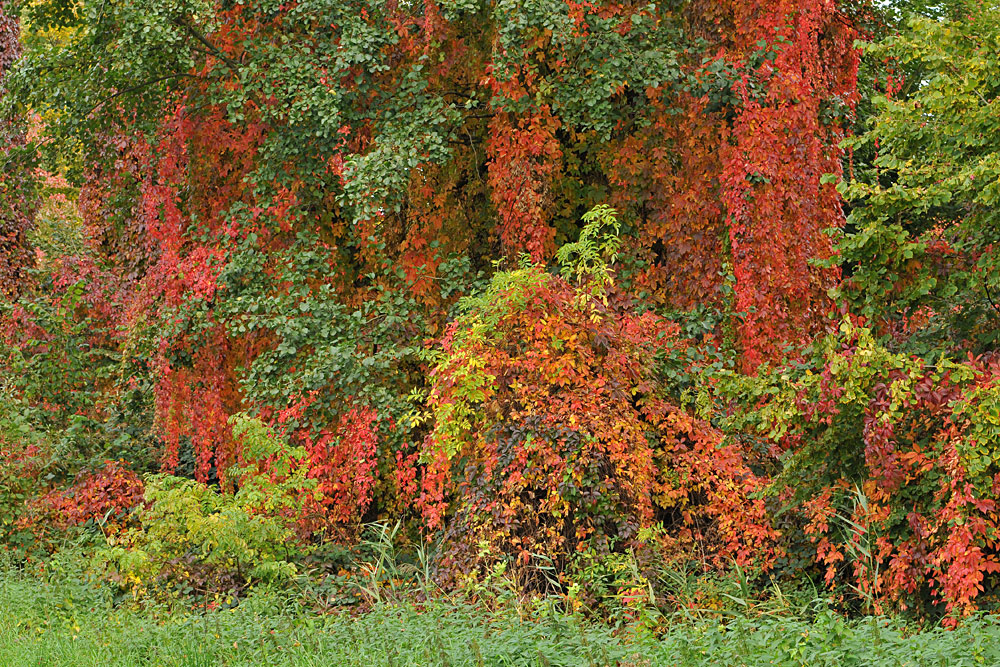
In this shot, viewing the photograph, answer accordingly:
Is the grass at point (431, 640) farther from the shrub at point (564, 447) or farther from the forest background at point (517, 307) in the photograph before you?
the shrub at point (564, 447)

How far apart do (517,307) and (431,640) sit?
3.16 meters

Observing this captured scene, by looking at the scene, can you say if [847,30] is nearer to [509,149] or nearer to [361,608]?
[509,149]

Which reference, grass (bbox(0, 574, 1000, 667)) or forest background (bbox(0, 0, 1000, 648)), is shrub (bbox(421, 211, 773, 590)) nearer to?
forest background (bbox(0, 0, 1000, 648))

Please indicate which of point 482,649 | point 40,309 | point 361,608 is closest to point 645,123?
point 361,608

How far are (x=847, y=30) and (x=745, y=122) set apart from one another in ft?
7.02

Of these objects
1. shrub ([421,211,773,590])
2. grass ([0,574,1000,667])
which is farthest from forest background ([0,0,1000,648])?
grass ([0,574,1000,667])

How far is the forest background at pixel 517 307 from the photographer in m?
7.22

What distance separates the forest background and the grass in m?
0.49

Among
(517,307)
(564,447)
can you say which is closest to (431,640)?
(564,447)

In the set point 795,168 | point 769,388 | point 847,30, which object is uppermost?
point 847,30

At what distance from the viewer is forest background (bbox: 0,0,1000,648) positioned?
722 centimetres

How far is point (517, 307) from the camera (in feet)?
28.5

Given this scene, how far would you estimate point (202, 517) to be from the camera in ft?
27.5

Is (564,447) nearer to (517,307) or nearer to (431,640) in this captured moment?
(517,307)
